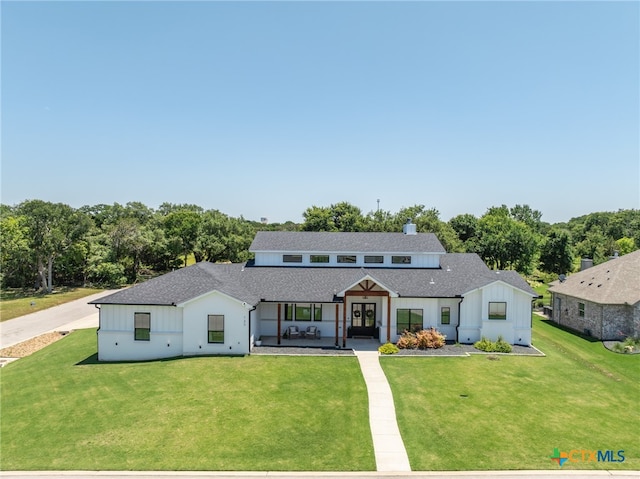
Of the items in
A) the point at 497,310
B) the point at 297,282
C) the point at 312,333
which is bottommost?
the point at 312,333

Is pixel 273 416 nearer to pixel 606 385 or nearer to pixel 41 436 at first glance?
pixel 41 436

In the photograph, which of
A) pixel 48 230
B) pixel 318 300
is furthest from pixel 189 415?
pixel 48 230

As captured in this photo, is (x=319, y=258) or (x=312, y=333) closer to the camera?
(x=312, y=333)

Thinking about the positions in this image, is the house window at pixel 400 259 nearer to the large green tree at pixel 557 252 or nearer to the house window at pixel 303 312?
the house window at pixel 303 312

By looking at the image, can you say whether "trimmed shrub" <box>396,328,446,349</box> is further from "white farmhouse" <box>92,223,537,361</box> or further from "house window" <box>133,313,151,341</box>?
"house window" <box>133,313,151,341</box>

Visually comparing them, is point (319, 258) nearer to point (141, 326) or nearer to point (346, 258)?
point (346, 258)

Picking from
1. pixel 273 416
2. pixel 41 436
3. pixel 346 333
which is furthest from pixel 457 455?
pixel 41 436
